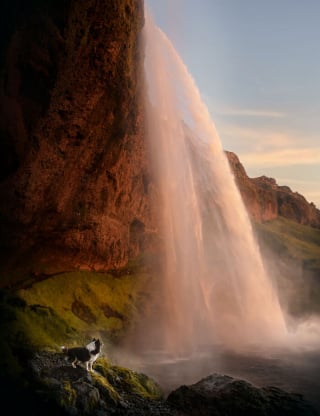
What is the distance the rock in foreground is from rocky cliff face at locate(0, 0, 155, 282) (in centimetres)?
1552

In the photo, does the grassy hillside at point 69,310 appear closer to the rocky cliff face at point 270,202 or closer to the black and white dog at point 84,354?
the black and white dog at point 84,354

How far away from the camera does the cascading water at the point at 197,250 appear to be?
38562 mm

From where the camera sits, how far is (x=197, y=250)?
44.0 m

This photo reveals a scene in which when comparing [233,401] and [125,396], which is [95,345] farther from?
[233,401]

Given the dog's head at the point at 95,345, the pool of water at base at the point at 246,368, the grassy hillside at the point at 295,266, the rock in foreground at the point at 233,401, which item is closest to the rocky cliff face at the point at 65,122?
the dog's head at the point at 95,345

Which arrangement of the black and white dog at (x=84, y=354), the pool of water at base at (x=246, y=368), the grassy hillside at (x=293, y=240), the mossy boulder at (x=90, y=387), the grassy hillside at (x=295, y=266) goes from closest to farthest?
the mossy boulder at (x=90, y=387)
the black and white dog at (x=84, y=354)
the pool of water at base at (x=246, y=368)
the grassy hillside at (x=295, y=266)
the grassy hillside at (x=293, y=240)

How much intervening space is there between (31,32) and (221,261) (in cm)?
3373

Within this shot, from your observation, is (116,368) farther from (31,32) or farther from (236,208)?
(236,208)

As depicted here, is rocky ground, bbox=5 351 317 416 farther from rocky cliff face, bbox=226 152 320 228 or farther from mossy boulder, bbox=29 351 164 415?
rocky cliff face, bbox=226 152 320 228

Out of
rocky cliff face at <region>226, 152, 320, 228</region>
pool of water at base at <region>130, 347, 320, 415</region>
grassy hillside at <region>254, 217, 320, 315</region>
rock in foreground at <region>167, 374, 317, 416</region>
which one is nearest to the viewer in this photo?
rock in foreground at <region>167, 374, 317, 416</region>

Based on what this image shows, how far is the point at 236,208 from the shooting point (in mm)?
51219

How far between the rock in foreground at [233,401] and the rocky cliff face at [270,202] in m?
87.5

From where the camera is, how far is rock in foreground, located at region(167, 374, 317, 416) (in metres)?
19.0

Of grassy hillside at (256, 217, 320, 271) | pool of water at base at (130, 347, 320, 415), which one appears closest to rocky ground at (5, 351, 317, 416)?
pool of water at base at (130, 347, 320, 415)
